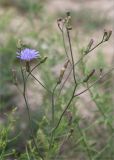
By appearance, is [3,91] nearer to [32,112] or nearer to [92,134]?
[32,112]

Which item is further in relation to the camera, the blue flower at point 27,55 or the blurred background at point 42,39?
the blurred background at point 42,39

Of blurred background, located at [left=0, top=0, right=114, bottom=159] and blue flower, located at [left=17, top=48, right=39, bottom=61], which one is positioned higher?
blue flower, located at [left=17, top=48, right=39, bottom=61]

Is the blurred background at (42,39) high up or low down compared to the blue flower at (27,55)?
down

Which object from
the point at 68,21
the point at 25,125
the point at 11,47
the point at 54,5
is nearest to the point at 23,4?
the point at 54,5

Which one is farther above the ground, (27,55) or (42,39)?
(27,55)

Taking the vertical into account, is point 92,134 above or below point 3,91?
below

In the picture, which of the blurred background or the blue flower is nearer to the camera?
the blue flower

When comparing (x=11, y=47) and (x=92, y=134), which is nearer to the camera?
(x=92, y=134)

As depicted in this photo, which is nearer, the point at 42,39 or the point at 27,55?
the point at 27,55
